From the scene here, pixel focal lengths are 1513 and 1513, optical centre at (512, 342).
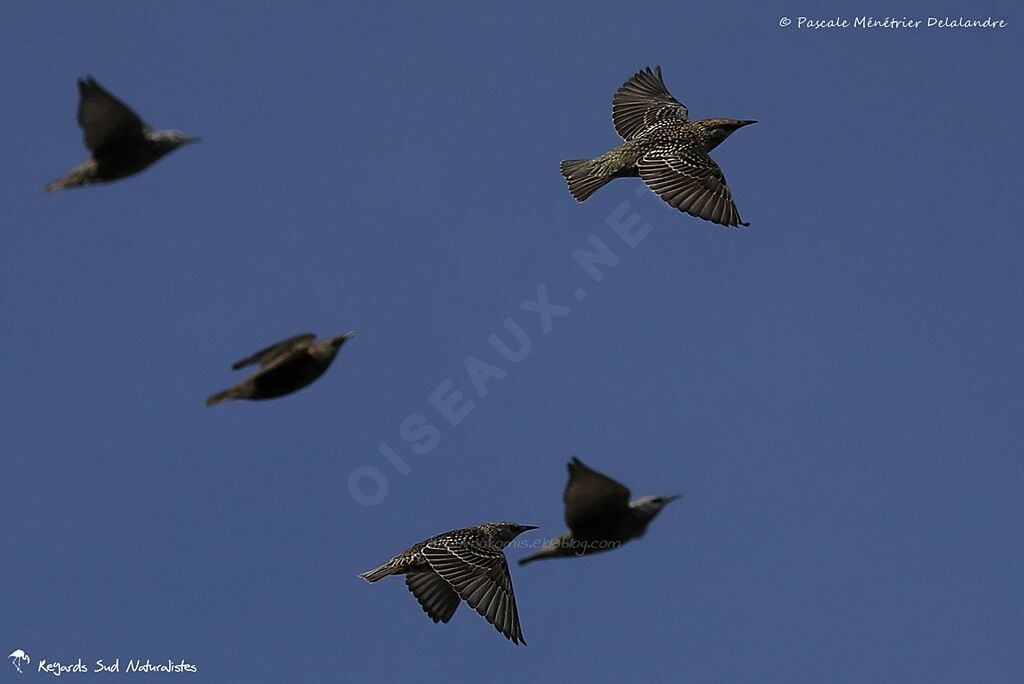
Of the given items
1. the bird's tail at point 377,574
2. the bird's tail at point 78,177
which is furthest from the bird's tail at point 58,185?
the bird's tail at point 377,574

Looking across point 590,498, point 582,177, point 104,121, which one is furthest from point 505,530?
point 104,121

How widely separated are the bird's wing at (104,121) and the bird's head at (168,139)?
11cm

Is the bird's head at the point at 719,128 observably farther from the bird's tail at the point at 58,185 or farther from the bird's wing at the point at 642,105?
the bird's tail at the point at 58,185

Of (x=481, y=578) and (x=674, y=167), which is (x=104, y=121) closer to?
(x=481, y=578)

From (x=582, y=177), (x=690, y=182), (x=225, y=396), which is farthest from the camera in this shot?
(x=582, y=177)

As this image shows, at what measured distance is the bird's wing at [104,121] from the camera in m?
13.4

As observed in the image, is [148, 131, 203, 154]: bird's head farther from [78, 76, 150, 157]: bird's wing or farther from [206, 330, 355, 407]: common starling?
[206, 330, 355, 407]: common starling

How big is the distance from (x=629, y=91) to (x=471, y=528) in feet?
22.9

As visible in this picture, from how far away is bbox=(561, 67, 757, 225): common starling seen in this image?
53.6 feet

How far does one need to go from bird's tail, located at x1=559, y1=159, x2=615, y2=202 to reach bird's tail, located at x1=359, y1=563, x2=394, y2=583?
15.3 feet

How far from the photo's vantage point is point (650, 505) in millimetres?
14062

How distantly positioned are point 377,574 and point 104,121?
5.32 m

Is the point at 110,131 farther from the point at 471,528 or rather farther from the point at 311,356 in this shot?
the point at 471,528

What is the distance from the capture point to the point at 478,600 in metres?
14.5
